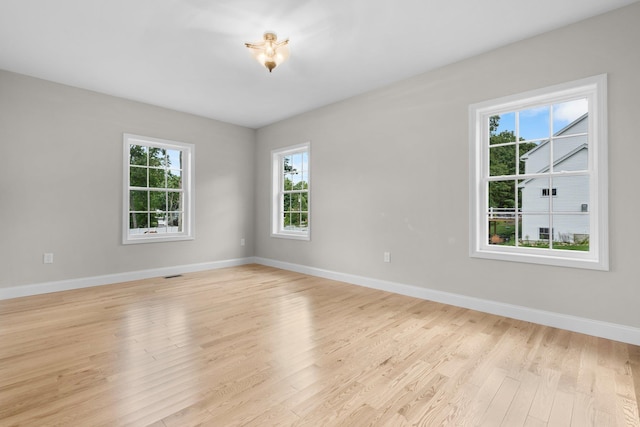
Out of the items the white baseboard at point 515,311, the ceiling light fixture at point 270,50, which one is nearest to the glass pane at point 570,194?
the white baseboard at point 515,311

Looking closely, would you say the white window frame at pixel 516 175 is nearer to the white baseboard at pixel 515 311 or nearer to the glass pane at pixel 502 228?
the glass pane at pixel 502 228

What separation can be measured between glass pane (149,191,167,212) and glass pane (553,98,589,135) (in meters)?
5.30

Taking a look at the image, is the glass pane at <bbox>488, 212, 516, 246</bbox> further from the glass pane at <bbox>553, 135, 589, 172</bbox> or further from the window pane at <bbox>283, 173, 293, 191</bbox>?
the window pane at <bbox>283, 173, 293, 191</bbox>

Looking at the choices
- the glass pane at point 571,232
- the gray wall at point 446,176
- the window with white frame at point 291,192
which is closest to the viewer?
the gray wall at point 446,176

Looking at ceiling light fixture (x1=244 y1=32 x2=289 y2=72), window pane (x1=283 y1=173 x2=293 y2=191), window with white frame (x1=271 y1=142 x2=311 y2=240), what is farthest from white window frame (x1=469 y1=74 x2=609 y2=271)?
window pane (x1=283 y1=173 x2=293 y2=191)

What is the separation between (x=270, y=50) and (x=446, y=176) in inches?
90.6

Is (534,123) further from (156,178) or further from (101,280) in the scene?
(101,280)

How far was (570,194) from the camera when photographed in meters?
2.81

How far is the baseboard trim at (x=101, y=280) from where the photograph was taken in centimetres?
367

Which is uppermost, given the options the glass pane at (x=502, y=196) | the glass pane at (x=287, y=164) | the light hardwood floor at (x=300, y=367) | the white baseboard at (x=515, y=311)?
the glass pane at (x=287, y=164)

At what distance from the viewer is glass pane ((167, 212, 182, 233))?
5107mm

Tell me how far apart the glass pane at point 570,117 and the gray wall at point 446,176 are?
0.24 meters

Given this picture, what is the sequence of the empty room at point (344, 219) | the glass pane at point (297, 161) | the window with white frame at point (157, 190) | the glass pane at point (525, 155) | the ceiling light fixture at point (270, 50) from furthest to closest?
the glass pane at point (297, 161)
the window with white frame at point (157, 190)
the glass pane at point (525, 155)
the ceiling light fixture at point (270, 50)
the empty room at point (344, 219)

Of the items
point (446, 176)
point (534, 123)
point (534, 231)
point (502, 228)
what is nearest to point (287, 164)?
point (446, 176)
